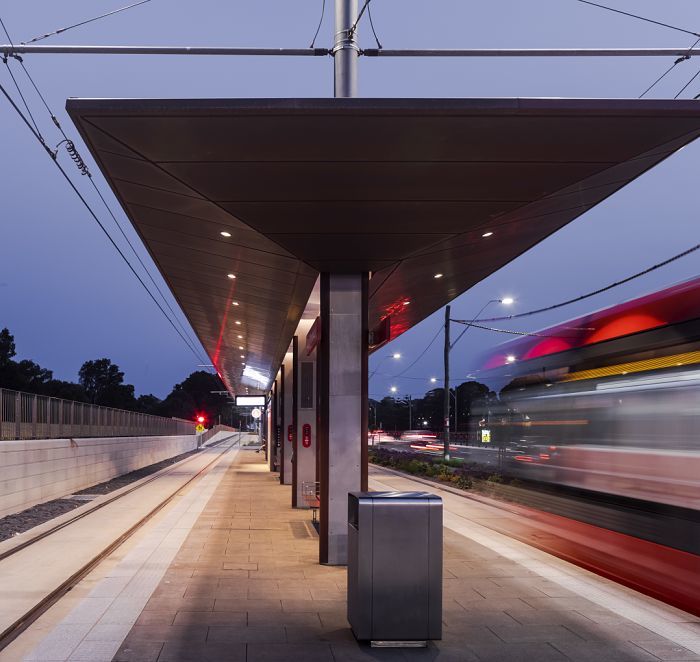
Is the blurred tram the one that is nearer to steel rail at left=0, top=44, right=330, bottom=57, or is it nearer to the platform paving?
the platform paving

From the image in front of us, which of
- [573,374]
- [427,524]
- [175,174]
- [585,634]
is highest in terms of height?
[175,174]

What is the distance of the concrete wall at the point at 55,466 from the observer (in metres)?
15.9

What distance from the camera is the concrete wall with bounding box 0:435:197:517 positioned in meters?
15.9

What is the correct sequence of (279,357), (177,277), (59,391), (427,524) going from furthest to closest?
(59,391) → (279,357) → (177,277) → (427,524)

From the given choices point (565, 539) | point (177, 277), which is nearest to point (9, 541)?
point (177, 277)

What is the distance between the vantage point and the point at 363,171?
7.95 meters

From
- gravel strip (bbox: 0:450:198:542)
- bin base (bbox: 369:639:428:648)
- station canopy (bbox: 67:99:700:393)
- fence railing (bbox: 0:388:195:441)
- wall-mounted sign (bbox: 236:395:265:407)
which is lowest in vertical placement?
bin base (bbox: 369:639:428:648)

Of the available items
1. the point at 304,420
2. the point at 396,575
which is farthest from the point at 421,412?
the point at 396,575

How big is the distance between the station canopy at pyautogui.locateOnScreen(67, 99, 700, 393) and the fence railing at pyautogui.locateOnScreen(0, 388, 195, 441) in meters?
6.43

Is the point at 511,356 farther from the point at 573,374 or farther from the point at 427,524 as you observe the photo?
the point at 427,524

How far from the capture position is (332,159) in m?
7.67

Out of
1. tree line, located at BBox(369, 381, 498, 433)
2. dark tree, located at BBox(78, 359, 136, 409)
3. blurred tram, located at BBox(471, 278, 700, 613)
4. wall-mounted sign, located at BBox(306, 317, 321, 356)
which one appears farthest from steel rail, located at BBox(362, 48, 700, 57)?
dark tree, located at BBox(78, 359, 136, 409)

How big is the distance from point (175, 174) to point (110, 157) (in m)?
0.61

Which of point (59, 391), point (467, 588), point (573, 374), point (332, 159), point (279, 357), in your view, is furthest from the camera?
point (59, 391)
